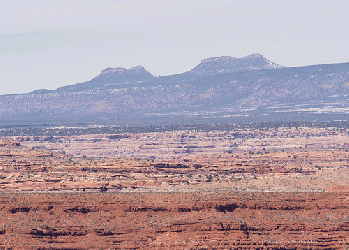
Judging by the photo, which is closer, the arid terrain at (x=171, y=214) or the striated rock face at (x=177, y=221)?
the striated rock face at (x=177, y=221)

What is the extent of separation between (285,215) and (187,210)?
577 centimetres

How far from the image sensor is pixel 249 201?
47.3m

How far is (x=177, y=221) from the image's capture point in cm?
4347

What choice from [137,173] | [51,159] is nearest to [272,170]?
[137,173]

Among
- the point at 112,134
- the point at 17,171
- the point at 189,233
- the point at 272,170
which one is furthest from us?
the point at 112,134

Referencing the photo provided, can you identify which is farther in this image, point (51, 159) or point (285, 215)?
point (51, 159)

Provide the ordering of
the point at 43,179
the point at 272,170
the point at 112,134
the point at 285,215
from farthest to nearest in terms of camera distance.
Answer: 1. the point at 112,134
2. the point at 272,170
3. the point at 43,179
4. the point at 285,215

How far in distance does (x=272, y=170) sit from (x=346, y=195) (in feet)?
125

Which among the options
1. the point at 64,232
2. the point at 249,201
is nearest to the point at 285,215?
the point at 249,201

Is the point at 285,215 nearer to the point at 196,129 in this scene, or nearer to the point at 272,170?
the point at 272,170

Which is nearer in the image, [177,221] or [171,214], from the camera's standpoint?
[177,221]

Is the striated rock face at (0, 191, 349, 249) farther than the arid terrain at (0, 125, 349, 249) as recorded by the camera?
No

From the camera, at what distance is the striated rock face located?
40969mm

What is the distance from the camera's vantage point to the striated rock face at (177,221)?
41.0m
